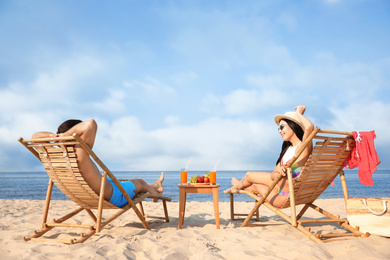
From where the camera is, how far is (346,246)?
271 cm

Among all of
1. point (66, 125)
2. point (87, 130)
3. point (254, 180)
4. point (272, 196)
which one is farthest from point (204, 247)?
point (66, 125)

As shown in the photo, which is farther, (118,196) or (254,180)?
(254,180)

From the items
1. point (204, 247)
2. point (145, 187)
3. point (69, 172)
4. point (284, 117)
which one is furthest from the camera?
point (145, 187)

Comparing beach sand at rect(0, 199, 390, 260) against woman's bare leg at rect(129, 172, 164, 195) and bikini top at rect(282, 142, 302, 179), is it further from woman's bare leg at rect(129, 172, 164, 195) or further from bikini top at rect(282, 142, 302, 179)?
bikini top at rect(282, 142, 302, 179)

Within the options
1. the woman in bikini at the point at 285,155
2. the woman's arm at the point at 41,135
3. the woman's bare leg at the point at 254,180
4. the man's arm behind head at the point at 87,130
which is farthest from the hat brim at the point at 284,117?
the woman's arm at the point at 41,135

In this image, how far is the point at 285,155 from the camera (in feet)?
12.8

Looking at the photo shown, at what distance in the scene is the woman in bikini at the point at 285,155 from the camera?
3598mm

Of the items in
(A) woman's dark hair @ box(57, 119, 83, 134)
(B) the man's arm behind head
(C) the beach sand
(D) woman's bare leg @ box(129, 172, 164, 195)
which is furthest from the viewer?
(D) woman's bare leg @ box(129, 172, 164, 195)

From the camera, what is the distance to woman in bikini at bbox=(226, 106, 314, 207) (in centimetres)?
360

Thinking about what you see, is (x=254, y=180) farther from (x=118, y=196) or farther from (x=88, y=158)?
(x=88, y=158)

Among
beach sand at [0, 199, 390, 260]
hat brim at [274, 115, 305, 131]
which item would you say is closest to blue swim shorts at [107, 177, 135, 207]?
beach sand at [0, 199, 390, 260]

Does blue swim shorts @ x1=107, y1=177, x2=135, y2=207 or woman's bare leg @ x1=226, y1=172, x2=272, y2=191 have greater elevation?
woman's bare leg @ x1=226, y1=172, x2=272, y2=191

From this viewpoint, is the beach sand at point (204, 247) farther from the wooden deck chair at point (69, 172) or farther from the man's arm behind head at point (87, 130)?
the man's arm behind head at point (87, 130)

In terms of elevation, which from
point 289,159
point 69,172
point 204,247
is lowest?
point 204,247
